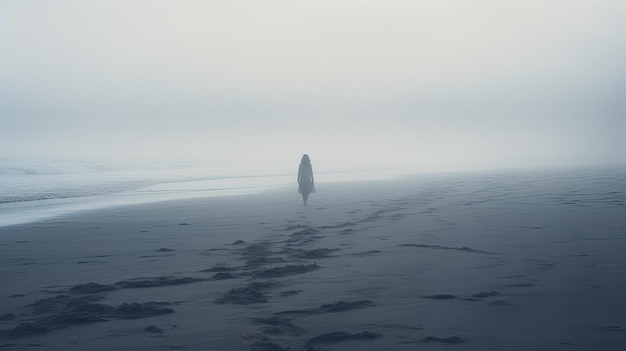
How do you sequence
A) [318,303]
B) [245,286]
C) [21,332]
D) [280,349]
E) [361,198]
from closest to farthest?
[280,349]
[21,332]
[318,303]
[245,286]
[361,198]

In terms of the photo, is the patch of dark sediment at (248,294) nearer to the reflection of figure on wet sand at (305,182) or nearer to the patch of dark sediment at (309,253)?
the patch of dark sediment at (309,253)

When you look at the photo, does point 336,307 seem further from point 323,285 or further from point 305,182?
point 305,182

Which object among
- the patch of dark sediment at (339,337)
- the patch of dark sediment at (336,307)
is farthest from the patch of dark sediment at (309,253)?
the patch of dark sediment at (339,337)

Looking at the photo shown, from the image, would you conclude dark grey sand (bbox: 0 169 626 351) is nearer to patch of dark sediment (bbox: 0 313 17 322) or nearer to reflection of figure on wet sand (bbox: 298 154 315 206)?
patch of dark sediment (bbox: 0 313 17 322)

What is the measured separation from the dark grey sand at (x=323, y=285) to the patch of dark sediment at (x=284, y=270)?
0.15 ft

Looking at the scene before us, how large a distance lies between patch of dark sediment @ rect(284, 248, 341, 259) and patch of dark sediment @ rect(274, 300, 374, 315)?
3.47 m

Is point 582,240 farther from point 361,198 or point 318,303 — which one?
point 361,198

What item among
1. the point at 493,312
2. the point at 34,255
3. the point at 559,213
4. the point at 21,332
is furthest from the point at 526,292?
the point at 559,213

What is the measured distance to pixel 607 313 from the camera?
6.01 metres

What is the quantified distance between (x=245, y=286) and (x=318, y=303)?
135 cm

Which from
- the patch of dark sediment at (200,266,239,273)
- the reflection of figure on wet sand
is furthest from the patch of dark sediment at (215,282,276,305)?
the reflection of figure on wet sand

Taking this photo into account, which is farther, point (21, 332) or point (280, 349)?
point (21, 332)

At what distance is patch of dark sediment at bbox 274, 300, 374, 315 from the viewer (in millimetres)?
6441

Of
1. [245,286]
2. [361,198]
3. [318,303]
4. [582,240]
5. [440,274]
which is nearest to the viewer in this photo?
[318,303]
